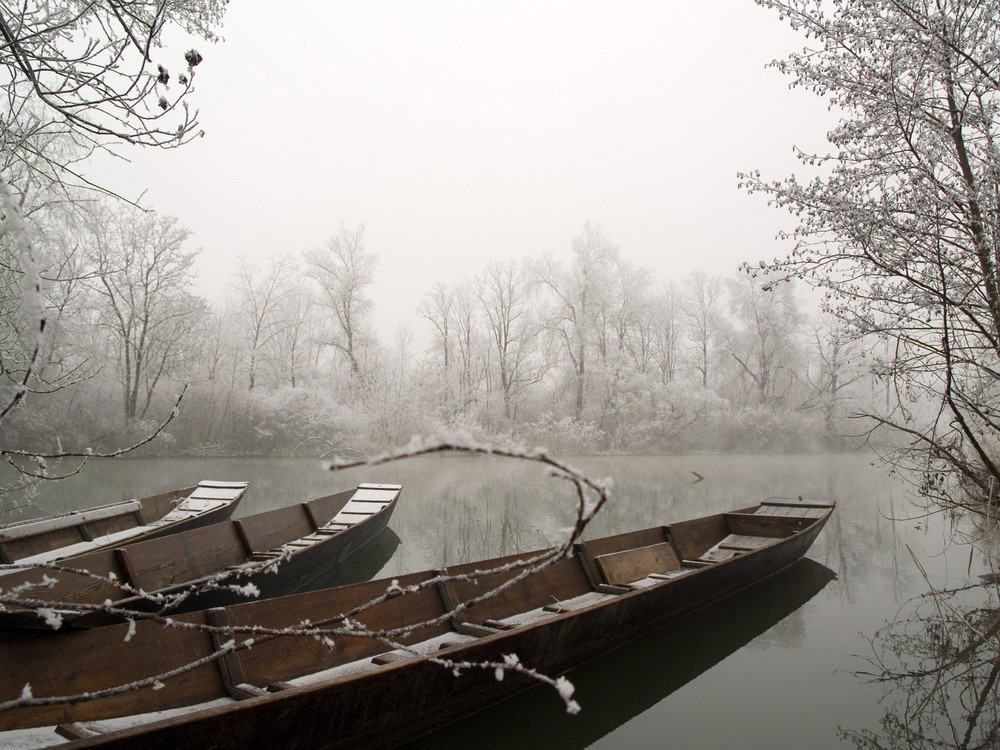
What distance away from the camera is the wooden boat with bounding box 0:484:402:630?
4582 millimetres

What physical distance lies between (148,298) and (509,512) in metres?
18.1

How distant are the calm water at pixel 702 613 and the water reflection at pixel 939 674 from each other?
14 centimetres

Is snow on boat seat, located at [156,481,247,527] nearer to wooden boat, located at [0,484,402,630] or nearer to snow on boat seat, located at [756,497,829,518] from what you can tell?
wooden boat, located at [0,484,402,630]

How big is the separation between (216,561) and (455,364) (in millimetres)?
23750

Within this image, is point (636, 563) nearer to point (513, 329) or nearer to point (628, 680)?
point (628, 680)

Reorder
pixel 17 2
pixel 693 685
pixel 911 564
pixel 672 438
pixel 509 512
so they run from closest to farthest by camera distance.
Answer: pixel 17 2, pixel 693 685, pixel 911 564, pixel 509 512, pixel 672 438

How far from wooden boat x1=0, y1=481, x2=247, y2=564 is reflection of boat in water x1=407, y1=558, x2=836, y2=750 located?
379cm

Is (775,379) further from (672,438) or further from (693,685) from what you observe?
(693,685)

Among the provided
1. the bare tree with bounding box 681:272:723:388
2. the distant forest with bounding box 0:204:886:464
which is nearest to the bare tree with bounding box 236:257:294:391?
the distant forest with bounding box 0:204:886:464

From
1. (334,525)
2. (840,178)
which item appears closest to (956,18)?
(840,178)

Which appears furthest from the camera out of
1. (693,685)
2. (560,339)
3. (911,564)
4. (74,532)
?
(560,339)

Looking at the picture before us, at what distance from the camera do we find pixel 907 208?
5.44 meters

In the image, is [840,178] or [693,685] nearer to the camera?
[693,685]

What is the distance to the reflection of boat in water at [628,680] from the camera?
4.12 metres
